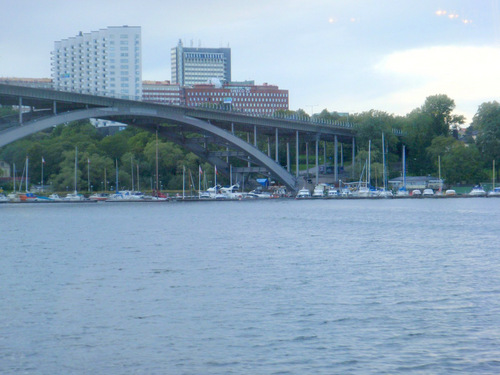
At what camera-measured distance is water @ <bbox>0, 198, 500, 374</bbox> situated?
15281 millimetres

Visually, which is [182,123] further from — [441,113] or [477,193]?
[441,113]

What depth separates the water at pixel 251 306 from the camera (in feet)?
50.1

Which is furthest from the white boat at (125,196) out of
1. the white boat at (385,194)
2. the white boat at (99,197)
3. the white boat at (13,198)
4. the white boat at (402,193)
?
the white boat at (402,193)

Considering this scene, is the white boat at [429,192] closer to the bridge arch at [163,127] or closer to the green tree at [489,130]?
the green tree at [489,130]

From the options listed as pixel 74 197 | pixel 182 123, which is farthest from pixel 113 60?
pixel 182 123

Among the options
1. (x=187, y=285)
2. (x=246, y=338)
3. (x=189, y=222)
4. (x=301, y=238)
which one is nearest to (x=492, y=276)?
(x=187, y=285)

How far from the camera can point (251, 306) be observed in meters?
20.8

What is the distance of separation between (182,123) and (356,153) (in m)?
40.9

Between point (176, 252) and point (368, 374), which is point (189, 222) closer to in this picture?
point (176, 252)

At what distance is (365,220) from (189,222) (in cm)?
1209

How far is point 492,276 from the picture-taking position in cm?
2544

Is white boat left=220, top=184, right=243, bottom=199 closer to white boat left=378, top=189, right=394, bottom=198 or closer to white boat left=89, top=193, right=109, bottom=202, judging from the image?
white boat left=89, top=193, right=109, bottom=202

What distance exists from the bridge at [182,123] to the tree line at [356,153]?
4650mm

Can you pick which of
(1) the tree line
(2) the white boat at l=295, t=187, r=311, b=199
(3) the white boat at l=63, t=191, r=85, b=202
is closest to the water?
(3) the white boat at l=63, t=191, r=85, b=202
